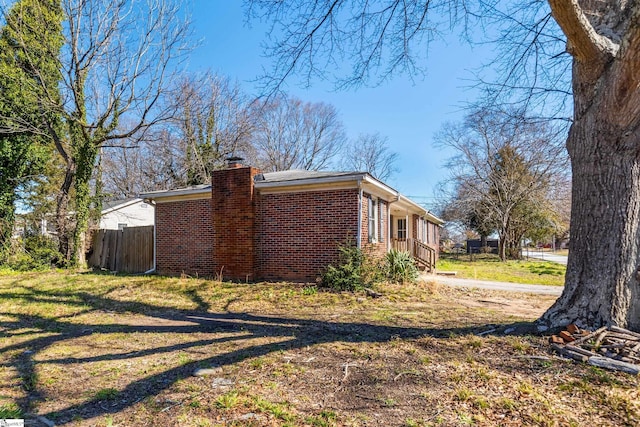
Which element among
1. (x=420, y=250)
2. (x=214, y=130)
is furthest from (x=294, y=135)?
(x=420, y=250)

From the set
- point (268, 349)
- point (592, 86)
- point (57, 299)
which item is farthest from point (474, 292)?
point (57, 299)

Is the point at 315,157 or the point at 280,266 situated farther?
the point at 315,157

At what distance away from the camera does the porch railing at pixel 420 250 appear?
14.9m

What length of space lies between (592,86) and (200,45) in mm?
13218

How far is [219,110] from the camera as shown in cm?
2322

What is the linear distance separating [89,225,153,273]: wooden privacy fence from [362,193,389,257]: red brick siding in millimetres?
8148

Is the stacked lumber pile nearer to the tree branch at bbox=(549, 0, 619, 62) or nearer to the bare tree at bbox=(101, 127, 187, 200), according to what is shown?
the tree branch at bbox=(549, 0, 619, 62)

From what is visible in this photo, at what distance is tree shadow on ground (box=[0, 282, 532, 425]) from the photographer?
3.39 metres

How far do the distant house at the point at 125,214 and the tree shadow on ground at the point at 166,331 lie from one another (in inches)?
589

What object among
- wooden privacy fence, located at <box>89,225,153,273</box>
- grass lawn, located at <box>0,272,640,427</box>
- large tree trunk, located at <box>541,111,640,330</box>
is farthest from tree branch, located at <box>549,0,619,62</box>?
wooden privacy fence, located at <box>89,225,153,273</box>

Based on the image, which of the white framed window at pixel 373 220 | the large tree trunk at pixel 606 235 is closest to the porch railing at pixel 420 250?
the white framed window at pixel 373 220

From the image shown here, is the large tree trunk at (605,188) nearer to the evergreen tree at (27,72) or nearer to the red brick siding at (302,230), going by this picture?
the red brick siding at (302,230)

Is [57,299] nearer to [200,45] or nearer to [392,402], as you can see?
[392,402]

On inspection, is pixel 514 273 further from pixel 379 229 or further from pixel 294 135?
pixel 294 135
